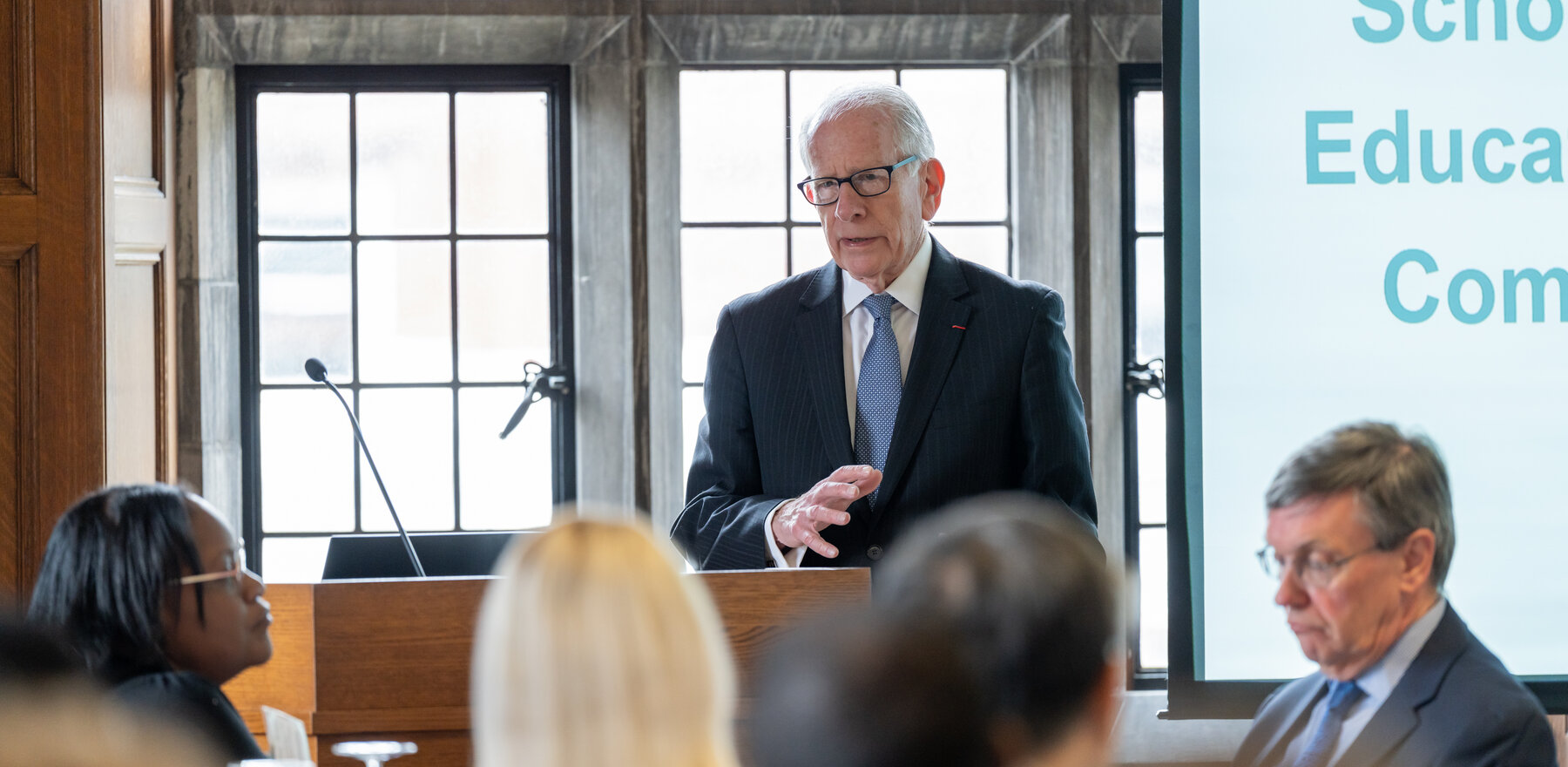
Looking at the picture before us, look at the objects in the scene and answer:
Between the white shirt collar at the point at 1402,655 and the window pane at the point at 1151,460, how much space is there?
238 centimetres

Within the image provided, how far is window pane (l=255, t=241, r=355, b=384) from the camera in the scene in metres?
4.25

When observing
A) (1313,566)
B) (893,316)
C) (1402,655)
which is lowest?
(1402,655)

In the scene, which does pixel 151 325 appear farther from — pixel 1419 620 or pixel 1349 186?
pixel 1419 620

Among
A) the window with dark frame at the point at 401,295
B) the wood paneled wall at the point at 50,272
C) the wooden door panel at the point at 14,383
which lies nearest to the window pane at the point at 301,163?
the window with dark frame at the point at 401,295

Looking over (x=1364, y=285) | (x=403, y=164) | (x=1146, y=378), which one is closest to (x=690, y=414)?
(x=403, y=164)

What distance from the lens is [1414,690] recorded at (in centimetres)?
193

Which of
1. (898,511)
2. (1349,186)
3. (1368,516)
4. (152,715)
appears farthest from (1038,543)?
(1349,186)

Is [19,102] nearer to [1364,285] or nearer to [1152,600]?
[1364,285]

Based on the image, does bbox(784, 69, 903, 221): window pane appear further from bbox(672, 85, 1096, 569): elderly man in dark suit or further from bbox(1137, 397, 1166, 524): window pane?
bbox(672, 85, 1096, 569): elderly man in dark suit

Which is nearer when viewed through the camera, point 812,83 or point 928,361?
point 928,361

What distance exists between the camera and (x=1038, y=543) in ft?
3.25

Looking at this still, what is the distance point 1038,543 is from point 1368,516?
3.74ft

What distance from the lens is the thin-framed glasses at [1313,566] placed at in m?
1.99

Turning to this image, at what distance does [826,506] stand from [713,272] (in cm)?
220
